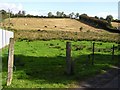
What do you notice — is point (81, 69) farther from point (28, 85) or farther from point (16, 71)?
point (28, 85)

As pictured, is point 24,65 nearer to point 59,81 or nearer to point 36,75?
point 36,75

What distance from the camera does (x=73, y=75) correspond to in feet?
50.4

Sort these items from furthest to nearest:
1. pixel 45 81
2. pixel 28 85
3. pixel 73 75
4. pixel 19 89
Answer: pixel 73 75 < pixel 45 81 < pixel 28 85 < pixel 19 89

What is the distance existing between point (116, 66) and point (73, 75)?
462 cm

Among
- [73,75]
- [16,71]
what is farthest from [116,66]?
[16,71]

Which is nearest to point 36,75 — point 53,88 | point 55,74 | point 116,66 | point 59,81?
point 55,74

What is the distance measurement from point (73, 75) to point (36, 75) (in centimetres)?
166

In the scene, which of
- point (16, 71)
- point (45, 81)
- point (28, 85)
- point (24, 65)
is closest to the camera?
point (28, 85)

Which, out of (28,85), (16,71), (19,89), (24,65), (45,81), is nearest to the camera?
(19,89)

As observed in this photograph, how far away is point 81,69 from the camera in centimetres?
1730

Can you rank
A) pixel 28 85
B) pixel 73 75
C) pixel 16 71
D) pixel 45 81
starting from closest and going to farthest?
pixel 28 85 < pixel 45 81 < pixel 73 75 < pixel 16 71

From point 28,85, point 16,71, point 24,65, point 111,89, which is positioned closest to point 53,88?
point 28,85

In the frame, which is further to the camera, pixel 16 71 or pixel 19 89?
pixel 16 71

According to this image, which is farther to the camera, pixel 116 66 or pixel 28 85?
pixel 116 66
